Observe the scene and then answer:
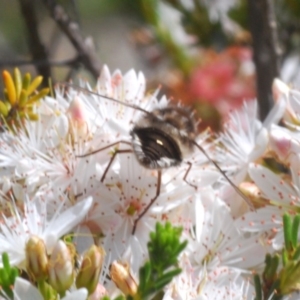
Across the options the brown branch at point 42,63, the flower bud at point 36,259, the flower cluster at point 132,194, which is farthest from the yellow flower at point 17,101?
the flower bud at point 36,259

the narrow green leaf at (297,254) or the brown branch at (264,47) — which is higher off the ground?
the brown branch at (264,47)

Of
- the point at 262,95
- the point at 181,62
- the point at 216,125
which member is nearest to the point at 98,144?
the point at 262,95

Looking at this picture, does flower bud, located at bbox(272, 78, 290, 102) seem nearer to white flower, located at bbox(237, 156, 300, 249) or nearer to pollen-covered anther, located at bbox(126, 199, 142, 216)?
white flower, located at bbox(237, 156, 300, 249)

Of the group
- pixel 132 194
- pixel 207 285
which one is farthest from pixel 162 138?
pixel 207 285

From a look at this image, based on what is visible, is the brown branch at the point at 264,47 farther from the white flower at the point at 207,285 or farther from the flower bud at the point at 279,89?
the white flower at the point at 207,285

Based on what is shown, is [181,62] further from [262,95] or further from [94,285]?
[94,285]

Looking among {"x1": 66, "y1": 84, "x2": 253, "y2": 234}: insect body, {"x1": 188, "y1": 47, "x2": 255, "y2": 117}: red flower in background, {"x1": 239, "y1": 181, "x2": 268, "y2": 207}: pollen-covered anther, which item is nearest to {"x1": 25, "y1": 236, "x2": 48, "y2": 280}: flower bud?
{"x1": 66, "y1": 84, "x2": 253, "y2": 234}: insect body
